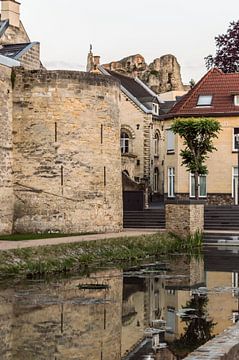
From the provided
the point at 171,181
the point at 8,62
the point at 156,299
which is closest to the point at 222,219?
the point at 171,181

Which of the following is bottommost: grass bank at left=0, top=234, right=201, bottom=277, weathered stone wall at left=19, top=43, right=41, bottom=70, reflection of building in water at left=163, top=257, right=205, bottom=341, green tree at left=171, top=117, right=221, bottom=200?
A: reflection of building in water at left=163, top=257, right=205, bottom=341

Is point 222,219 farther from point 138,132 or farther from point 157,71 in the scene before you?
point 157,71

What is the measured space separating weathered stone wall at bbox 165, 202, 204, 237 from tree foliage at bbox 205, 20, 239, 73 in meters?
23.3

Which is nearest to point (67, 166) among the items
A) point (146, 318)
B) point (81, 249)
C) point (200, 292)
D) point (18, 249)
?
point (81, 249)

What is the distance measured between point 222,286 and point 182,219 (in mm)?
11067

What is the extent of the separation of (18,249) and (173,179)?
81.4ft

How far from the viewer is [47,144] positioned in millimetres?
27422

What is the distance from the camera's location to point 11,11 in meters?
39.7

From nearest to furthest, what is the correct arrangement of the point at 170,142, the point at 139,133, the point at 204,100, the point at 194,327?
the point at 194,327 < the point at 204,100 < the point at 170,142 < the point at 139,133

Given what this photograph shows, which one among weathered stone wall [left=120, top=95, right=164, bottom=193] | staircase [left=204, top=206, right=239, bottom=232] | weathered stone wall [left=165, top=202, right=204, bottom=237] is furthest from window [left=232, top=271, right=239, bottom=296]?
weathered stone wall [left=120, top=95, right=164, bottom=193]

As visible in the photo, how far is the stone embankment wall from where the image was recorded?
26.7 ft

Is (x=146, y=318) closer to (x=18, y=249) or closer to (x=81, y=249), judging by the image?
(x=18, y=249)

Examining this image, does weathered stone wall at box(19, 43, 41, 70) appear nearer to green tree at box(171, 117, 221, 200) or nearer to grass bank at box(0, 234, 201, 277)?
green tree at box(171, 117, 221, 200)

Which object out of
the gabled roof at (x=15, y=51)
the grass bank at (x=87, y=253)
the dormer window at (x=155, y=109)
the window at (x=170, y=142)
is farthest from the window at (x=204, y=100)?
the grass bank at (x=87, y=253)
